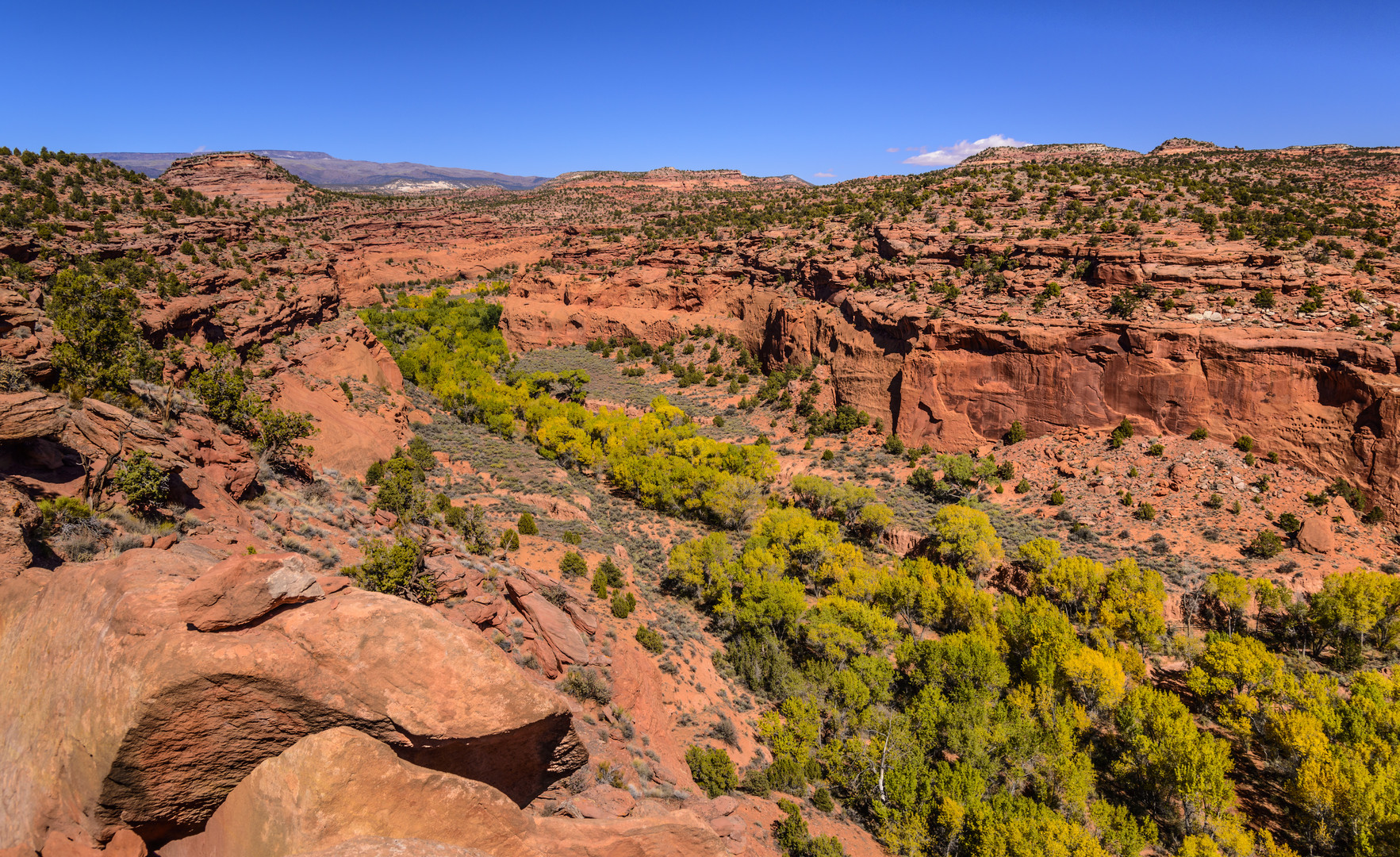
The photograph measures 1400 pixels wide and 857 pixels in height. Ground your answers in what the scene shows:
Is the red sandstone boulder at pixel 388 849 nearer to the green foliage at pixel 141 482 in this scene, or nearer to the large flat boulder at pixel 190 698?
the large flat boulder at pixel 190 698

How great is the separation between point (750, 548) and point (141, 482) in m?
20.2

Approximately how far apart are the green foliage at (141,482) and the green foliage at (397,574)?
389 cm

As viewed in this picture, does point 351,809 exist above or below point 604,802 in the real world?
above

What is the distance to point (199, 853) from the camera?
19.4ft

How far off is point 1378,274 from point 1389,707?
25.6 meters

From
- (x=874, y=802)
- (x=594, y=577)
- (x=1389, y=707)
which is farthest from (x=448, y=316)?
(x=1389, y=707)

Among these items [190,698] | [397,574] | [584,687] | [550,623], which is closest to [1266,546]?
[584,687]

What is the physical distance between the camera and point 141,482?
11195 millimetres

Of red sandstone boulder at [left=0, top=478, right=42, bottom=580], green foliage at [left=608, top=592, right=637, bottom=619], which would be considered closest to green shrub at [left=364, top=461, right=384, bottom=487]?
green foliage at [left=608, top=592, right=637, bottom=619]

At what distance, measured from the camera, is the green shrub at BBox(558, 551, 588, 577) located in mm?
21062

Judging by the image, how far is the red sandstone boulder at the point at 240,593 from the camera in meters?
5.77

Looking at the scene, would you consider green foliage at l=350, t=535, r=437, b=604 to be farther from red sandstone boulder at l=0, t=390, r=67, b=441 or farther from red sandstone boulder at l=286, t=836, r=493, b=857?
red sandstone boulder at l=286, t=836, r=493, b=857

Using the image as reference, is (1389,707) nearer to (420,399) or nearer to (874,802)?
(874,802)

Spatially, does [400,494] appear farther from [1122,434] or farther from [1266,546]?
[1122,434]
